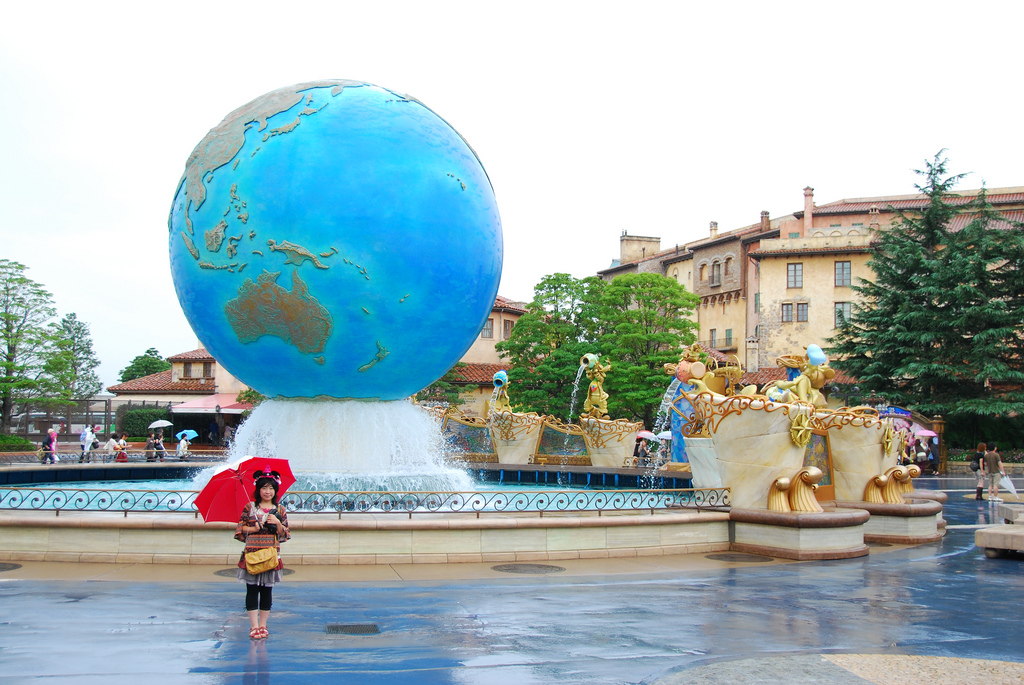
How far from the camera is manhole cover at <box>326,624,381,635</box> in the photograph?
293 inches

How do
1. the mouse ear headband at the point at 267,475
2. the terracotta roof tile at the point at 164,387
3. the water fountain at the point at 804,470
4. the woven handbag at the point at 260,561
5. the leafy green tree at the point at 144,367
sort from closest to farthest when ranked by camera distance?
the woven handbag at the point at 260,561 < the mouse ear headband at the point at 267,475 < the water fountain at the point at 804,470 < the terracotta roof tile at the point at 164,387 < the leafy green tree at the point at 144,367

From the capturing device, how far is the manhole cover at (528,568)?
1084cm

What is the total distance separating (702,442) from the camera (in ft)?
47.2

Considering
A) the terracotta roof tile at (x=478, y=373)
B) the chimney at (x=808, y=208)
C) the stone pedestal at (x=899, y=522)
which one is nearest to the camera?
the stone pedestal at (x=899, y=522)

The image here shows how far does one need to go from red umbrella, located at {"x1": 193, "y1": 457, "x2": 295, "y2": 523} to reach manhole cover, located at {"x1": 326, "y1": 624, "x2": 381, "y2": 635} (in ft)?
4.02

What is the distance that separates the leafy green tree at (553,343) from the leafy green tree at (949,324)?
43.9ft

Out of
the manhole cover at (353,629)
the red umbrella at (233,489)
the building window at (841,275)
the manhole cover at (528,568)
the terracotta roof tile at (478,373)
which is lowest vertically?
the manhole cover at (528,568)

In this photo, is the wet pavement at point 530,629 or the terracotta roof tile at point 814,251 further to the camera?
the terracotta roof tile at point 814,251

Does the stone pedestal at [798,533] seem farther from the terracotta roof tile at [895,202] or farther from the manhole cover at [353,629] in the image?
the terracotta roof tile at [895,202]

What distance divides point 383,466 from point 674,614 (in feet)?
23.7

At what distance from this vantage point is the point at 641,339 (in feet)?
148

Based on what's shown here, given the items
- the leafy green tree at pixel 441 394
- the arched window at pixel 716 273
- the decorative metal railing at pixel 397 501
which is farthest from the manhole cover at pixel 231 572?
the arched window at pixel 716 273

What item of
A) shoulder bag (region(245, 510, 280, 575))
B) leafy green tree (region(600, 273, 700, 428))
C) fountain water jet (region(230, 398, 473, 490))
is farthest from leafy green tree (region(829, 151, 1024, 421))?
shoulder bag (region(245, 510, 280, 575))

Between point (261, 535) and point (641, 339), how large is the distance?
38910 millimetres
